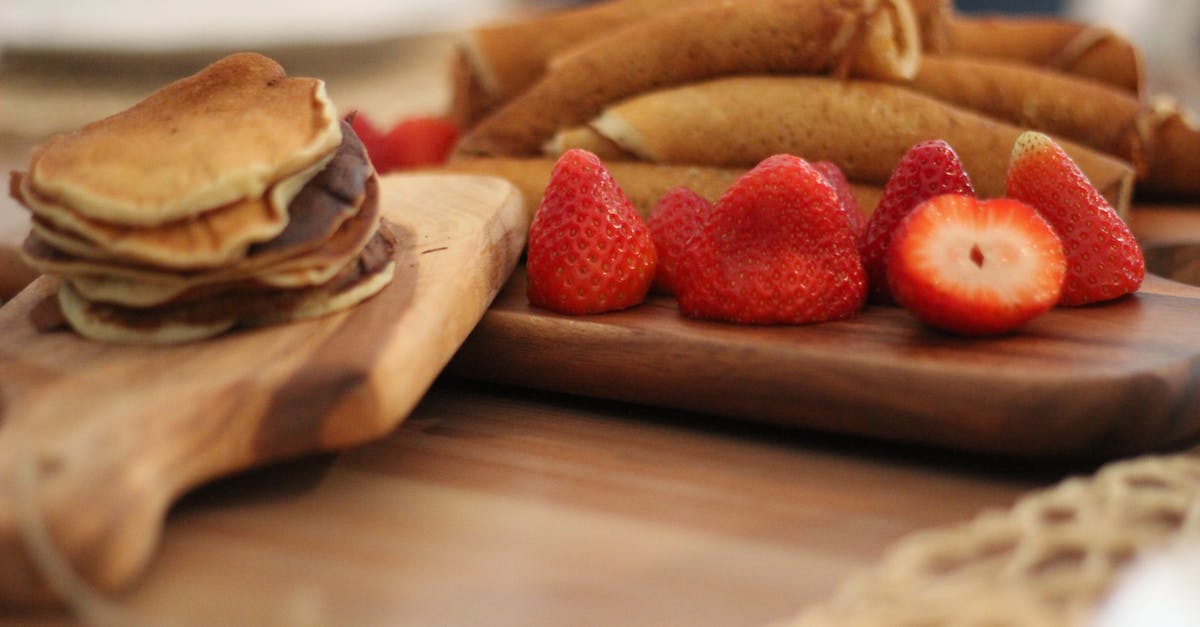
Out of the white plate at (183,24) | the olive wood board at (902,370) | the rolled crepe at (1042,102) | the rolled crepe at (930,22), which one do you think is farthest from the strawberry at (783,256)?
the white plate at (183,24)

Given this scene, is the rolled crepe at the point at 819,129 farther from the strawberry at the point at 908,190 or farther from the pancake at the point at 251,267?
the pancake at the point at 251,267

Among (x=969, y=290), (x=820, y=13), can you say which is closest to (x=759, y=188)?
(x=969, y=290)

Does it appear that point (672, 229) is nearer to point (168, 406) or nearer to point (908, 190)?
point (908, 190)

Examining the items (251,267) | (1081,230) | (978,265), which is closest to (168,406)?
(251,267)

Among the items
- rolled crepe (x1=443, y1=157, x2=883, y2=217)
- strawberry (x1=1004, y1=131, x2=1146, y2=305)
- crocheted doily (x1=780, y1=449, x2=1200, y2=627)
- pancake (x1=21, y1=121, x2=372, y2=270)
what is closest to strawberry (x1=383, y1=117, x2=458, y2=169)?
rolled crepe (x1=443, y1=157, x2=883, y2=217)

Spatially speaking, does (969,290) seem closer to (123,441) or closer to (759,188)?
(759,188)

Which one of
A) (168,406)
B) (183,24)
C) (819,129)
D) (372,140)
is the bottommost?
(183,24)
